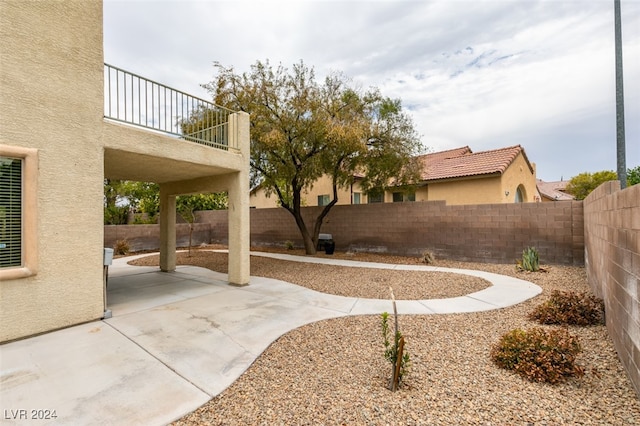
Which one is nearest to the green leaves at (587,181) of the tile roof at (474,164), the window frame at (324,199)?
the tile roof at (474,164)

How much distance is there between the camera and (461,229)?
11.5 m

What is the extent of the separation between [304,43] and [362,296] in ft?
29.9

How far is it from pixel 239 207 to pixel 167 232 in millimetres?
3655

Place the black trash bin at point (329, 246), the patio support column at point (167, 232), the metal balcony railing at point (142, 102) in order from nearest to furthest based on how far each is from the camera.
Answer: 1. the metal balcony railing at point (142, 102)
2. the patio support column at point (167, 232)
3. the black trash bin at point (329, 246)

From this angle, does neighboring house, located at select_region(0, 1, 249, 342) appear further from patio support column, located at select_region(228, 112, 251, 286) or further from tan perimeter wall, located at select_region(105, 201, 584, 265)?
tan perimeter wall, located at select_region(105, 201, 584, 265)

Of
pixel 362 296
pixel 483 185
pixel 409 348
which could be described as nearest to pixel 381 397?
pixel 409 348

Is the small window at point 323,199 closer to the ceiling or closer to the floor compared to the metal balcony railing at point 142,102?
closer to the floor

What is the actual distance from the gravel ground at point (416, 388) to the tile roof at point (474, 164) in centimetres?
1061

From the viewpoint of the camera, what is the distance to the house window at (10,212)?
13.8 feet

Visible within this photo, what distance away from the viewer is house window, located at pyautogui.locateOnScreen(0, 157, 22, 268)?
4195mm

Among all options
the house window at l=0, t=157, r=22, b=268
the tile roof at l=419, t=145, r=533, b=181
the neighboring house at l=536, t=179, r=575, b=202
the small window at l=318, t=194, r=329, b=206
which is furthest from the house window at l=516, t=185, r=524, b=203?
the house window at l=0, t=157, r=22, b=268

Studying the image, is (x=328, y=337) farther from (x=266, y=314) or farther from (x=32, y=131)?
(x=32, y=131)

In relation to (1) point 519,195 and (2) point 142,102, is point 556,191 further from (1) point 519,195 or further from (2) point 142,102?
(2) point 142,102

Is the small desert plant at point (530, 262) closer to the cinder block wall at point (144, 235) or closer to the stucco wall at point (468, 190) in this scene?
the stucco wall at point (468, 190)
